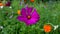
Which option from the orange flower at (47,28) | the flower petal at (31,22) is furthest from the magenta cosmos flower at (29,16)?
the orange flower at (47,28)

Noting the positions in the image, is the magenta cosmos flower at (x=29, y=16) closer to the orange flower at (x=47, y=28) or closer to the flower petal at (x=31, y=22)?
the flower petal at (x=31, y=22)

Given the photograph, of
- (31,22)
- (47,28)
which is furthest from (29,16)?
(47,28)

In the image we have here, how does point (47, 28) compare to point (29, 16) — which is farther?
point (29, 16)

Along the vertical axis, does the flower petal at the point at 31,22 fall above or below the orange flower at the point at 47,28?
above

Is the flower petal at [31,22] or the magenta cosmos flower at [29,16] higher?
the magenta cosmos flower at [29,16]

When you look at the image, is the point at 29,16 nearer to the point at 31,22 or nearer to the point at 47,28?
the point at 31,22

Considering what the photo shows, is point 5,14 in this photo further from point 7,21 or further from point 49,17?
point 49,17

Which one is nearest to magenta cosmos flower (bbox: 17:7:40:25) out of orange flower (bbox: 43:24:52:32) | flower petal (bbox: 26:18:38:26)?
flower petal (bbox: 26:18:38:26)

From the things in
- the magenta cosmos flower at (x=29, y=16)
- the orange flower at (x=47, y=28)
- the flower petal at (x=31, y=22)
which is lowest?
the orange flower at (x=47, y=28)

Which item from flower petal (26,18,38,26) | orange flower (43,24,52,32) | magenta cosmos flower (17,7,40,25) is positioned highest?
Result: magenta cosmos flower (17,7,40,25)

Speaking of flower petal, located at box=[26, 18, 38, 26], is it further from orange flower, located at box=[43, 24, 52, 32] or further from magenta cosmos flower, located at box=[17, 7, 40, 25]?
orange flower, located at box=[43, 24, 52, 32]
